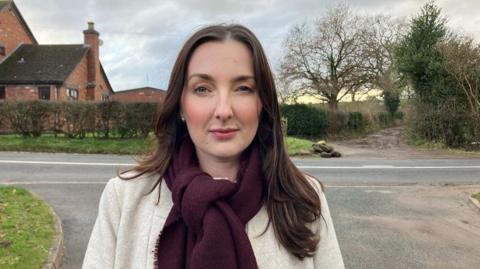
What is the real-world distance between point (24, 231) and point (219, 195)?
478cm

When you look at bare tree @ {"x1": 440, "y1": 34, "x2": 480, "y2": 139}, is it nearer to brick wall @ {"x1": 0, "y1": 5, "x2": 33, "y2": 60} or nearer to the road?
the road

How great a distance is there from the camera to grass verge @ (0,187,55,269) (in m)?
4.48

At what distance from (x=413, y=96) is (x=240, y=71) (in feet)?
71.1

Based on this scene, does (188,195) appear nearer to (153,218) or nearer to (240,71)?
(153,218)

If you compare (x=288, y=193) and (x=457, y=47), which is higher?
(x=457, y=47)

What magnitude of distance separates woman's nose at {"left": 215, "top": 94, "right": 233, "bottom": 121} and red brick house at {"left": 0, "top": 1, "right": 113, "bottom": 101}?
28.6 metres

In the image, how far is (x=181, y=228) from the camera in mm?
A: 1630

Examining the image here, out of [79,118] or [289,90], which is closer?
[79,118]

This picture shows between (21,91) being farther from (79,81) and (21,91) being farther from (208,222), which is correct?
(208,222)

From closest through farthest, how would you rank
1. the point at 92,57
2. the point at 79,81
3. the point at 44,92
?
the point at 44,92
the point at 79,81
the point at 92,57

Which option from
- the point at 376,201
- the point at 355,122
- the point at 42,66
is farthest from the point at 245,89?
the point at 42,66

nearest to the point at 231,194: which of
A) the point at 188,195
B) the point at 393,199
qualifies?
the point at 188,195

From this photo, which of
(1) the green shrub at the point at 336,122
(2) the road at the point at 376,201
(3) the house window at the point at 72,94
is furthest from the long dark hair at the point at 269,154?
(3) the house window at the point at 72,94

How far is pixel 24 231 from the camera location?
544cm
